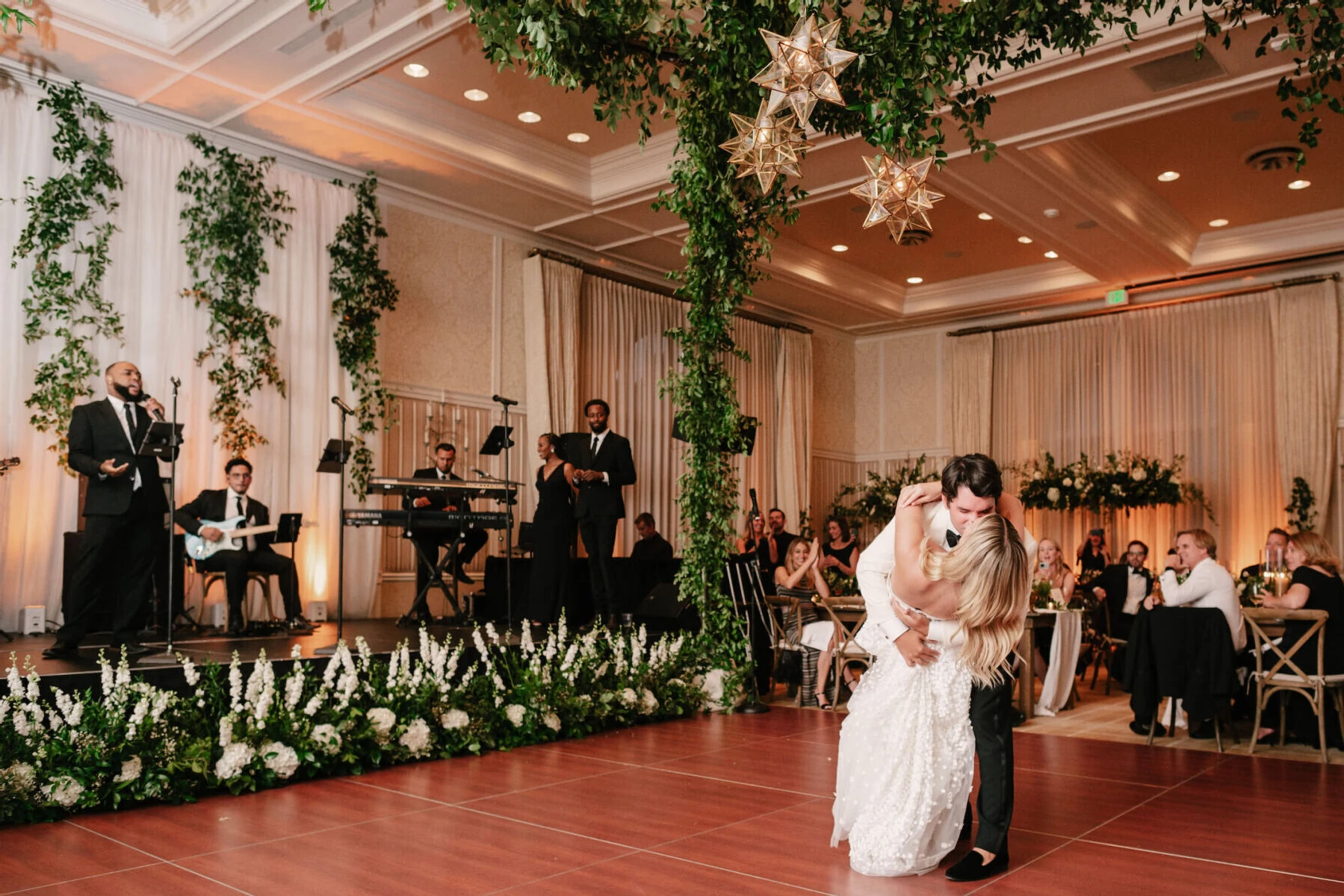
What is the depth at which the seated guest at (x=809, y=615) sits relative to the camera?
792 centimetres

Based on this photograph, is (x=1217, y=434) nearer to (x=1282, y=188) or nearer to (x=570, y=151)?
(x=1282, y=188)

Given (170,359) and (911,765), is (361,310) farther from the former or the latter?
(911,765)

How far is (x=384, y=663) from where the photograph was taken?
19.8 feet

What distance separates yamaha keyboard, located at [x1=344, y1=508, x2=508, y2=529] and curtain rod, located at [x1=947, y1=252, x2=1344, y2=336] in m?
9.53

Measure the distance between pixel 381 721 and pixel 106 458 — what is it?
217 centimetres

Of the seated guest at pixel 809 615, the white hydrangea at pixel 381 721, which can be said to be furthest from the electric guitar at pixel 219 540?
the seated guest at pixel 809 615

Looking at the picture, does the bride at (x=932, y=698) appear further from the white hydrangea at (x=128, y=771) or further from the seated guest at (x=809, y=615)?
the seated guest at (x=809, y=615)

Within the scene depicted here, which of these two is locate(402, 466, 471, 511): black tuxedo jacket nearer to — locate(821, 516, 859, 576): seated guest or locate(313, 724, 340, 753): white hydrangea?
locate(313, 724, 340, 753): white hydrangea

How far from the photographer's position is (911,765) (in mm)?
3570

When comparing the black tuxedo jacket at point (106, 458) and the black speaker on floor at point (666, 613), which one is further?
the black speaker on floor at point (666, 613)

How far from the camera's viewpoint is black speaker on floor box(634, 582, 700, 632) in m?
8.18

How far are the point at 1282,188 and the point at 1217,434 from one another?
10.7 ft

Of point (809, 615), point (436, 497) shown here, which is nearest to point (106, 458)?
point (436, 497)

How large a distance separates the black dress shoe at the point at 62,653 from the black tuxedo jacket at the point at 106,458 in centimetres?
69
